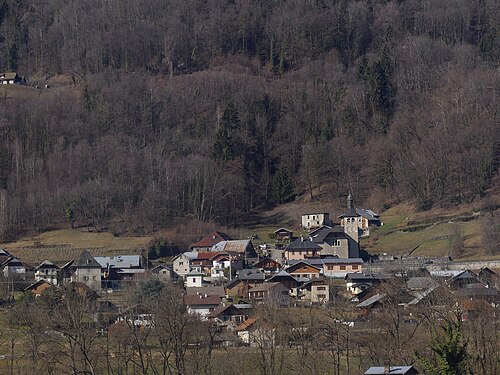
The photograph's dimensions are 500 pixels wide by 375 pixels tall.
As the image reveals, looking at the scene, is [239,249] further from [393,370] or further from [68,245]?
[393,370]

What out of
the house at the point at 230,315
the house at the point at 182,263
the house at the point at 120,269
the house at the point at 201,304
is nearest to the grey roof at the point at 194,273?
the house at the point at 182,263

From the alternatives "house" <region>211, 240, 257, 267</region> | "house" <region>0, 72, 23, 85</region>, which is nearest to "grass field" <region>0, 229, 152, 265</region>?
"house" <region>211, 240, 257, 267</region>

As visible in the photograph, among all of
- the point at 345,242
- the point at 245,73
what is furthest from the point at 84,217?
the point at 245,73

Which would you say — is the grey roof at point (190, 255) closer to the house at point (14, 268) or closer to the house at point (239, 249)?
the house at point (239, 249)

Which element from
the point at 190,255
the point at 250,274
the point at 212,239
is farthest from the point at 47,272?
the point at 212,239

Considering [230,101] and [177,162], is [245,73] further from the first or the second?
[177,162]

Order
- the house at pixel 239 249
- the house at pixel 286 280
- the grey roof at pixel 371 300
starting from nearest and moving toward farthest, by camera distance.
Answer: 1. the grey roof at pixel 371 300
2. the house at pixel 286 280
3. the house at pixel 239 249
